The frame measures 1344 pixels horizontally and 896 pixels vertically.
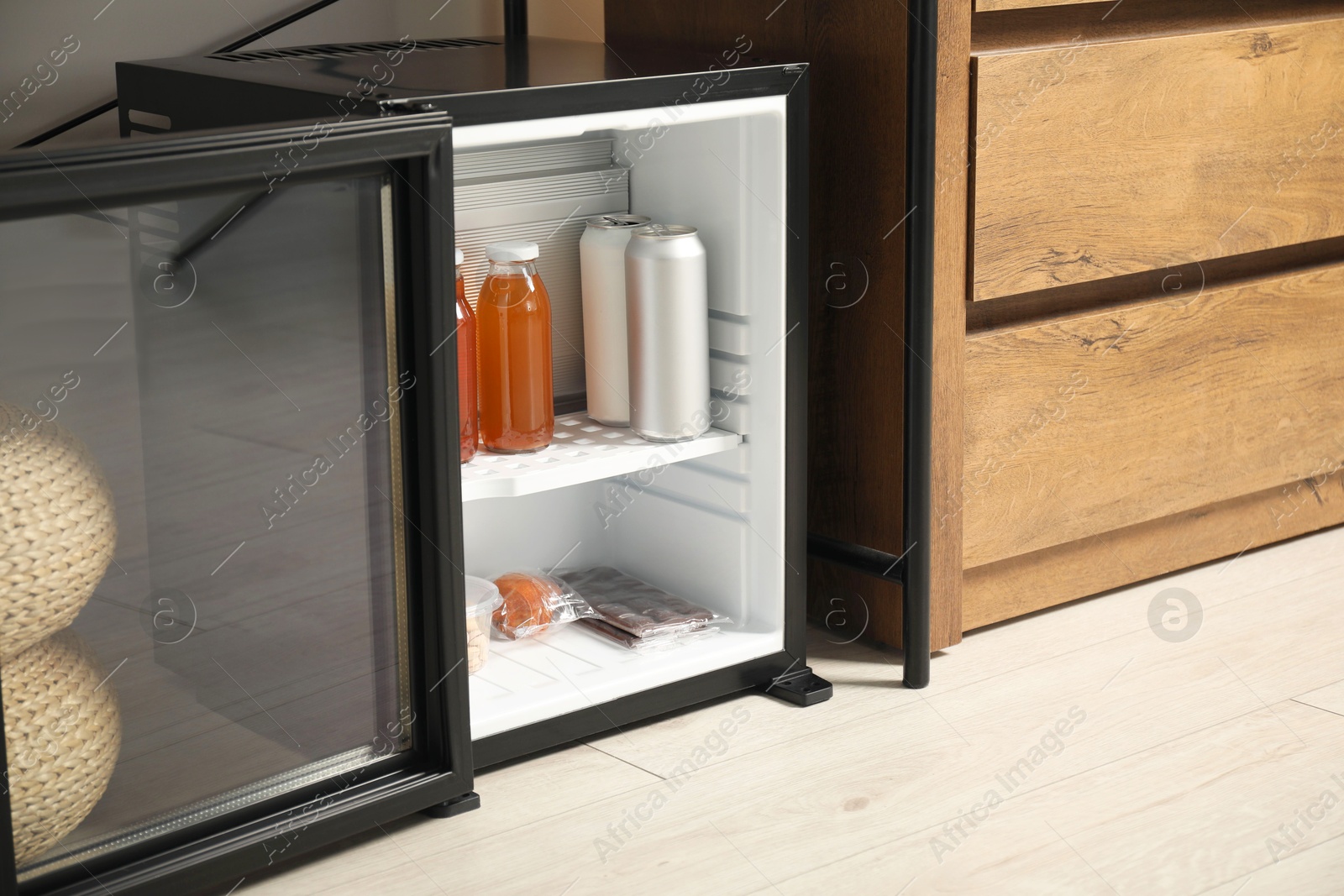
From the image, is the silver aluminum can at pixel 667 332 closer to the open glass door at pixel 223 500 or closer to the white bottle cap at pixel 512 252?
the white bottle cap at pixel 512 252

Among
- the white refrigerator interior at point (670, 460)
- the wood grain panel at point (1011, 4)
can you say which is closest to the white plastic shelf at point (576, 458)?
A: the white refrigerator interior at point (670, 460)

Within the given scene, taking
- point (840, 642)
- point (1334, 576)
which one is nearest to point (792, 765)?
point (840, 642)

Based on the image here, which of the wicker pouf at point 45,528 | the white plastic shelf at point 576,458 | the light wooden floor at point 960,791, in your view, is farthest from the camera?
the white plastic shelf at point 576,458

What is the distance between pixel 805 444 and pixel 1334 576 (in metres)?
0.71

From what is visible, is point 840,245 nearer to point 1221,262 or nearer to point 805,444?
point 805,444

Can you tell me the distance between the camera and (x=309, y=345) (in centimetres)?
102

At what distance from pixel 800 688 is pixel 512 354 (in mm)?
411

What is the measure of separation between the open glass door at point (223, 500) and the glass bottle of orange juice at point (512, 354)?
0.65 ft

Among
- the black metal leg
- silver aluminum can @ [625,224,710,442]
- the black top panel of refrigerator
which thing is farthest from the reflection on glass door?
the black metal leg

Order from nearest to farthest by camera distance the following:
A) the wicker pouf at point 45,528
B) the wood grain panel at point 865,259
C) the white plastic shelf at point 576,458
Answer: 1. the wicker pouf at point 45,528
2. the white plastic shelf at point 576,458
3. the wood grain panel at point 865,259

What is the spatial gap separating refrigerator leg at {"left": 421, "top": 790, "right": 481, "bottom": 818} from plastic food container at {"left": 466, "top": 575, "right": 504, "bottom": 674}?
0.14 metres

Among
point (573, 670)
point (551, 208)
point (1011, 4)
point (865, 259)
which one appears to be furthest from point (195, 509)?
point (1011, 4)

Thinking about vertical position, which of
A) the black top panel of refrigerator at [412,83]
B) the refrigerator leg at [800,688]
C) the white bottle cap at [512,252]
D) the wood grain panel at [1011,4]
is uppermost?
the wood grain panel at [1011,4]

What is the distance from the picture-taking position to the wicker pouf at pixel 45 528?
2.96ft
